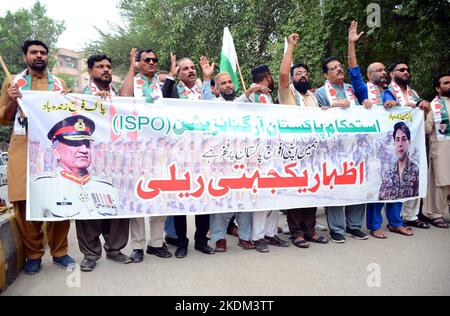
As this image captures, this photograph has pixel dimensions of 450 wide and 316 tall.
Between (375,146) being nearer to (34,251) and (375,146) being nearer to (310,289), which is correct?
(310,289)

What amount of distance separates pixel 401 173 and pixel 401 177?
0.05 m

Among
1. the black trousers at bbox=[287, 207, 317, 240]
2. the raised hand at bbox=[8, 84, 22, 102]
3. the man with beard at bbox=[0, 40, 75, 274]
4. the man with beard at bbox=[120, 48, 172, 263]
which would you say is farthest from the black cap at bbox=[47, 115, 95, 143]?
the black trousers at bbox=[287, 207, 317, 240]

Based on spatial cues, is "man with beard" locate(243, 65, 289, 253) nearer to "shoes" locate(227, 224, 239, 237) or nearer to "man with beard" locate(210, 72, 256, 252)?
"man with beard" locate(210, 72, 256, 252)

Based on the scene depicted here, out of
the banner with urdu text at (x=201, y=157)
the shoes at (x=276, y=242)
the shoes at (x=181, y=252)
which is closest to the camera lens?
the banner with urdu text at (x=201, y=157)

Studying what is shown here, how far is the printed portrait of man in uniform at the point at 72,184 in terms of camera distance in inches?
140

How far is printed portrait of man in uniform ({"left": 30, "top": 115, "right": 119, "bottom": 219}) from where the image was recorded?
3.55 meters

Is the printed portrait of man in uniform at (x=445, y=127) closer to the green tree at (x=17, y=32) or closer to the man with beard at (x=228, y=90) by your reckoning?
the man with beard at (x=228, y=90)

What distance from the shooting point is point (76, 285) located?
10.8ft

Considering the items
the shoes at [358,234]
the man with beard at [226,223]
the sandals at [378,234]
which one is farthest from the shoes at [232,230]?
the sandals at [378,234]

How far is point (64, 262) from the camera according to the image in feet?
12.3

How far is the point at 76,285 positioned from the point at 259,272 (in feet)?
5.01

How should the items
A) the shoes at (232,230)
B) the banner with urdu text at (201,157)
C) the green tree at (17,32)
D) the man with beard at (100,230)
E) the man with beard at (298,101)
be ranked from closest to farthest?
1. the banner with urdu text at (201,157)
2. the man with beard at (100,230)
3. the man with beard at (298,101)
4. the shoes at (232,230)
5. the green tree at (17,32)

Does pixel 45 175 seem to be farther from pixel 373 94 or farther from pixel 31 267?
pixel 373 94

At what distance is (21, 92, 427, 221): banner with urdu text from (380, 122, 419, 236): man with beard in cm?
1
